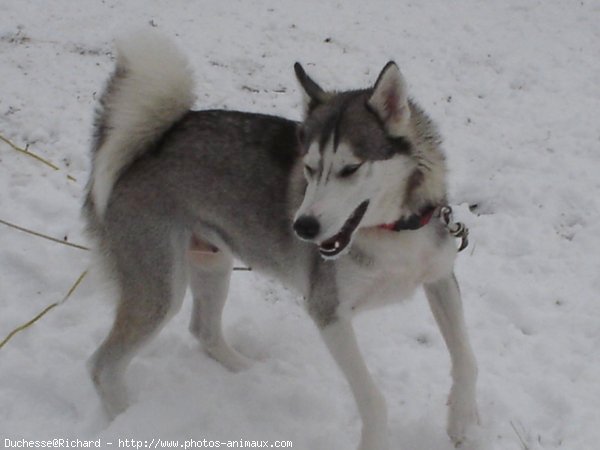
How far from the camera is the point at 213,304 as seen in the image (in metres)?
3.63

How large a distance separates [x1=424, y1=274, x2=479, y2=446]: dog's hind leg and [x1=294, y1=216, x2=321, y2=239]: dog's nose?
31.6 inches

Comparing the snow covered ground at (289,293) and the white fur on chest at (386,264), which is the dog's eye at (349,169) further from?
the snow covered ground at (289,293)

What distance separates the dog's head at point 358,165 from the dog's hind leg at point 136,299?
29.6 inches

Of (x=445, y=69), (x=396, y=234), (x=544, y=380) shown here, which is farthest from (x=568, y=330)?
(x=445, y=69)

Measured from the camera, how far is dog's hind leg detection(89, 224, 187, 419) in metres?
3.15

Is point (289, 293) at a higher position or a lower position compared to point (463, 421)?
lower

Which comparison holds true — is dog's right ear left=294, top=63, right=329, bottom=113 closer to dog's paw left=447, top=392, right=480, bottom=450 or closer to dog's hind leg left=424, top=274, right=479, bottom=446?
dog's hind leg left=424, top=274, right=479, bottom=446

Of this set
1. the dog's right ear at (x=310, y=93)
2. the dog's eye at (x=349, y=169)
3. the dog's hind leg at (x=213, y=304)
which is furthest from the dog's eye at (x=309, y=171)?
the dog's hind leg at (x=213, y=304)

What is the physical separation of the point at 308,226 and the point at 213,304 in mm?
1184

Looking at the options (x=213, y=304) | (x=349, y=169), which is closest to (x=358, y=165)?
(x=349, y=169)

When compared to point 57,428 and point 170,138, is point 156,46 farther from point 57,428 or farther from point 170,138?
point 57,428

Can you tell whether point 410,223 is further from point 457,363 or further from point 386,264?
point 457,363

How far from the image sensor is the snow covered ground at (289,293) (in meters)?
3.32

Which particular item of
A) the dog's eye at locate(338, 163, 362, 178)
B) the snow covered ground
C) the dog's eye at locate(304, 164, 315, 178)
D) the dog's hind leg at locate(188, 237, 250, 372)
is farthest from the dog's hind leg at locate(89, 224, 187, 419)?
the dog's eye at locate(338, 163, 362, 178)
